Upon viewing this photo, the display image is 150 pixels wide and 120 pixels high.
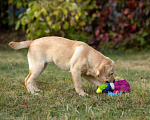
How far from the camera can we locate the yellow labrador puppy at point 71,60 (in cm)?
366

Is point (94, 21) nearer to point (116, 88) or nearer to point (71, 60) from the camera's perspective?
point (71, 60)

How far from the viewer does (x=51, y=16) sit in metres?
7.64

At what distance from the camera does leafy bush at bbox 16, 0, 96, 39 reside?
7.19 meters

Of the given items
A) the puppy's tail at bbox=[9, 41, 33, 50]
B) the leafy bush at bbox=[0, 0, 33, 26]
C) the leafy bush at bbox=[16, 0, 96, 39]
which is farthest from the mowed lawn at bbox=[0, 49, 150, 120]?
the leafy bush at bbox=[0, 0, 33, 26]

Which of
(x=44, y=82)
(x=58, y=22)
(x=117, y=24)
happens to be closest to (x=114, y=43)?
(x=117, y=24)

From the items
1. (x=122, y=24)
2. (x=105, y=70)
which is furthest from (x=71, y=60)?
(x=122, y=24)

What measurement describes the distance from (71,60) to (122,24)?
446 cm

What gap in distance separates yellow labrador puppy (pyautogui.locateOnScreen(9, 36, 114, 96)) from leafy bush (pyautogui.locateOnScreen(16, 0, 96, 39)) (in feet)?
11.1

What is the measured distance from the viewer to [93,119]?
2.64 meters

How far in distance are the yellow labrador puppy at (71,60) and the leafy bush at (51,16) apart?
11.1 ft

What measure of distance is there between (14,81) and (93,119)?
2.10 meters

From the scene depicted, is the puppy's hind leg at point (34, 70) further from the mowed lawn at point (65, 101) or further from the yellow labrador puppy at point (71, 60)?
the mowed lawn at point (65, 101)

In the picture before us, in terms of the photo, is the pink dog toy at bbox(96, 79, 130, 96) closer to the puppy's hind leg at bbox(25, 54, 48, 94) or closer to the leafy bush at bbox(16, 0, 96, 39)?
the puppy's hind leg at bbox(25, 54, 48, 94)

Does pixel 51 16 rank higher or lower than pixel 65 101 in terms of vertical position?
higher
